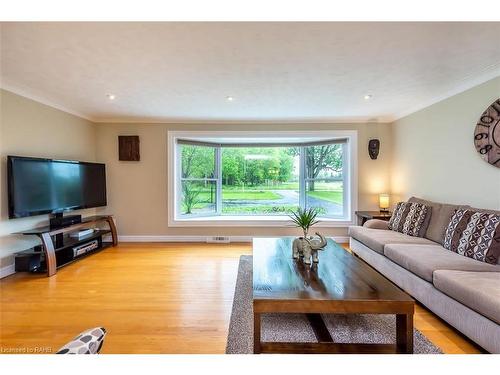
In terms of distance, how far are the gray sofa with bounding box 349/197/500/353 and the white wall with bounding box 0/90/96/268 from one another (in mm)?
4449

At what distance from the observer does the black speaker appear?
4773 millimetres

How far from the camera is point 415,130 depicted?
407 cm

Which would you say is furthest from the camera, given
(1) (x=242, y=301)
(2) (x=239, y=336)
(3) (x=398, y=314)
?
(1) (x=242, y=301)

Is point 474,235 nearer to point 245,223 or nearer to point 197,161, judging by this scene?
point 245,223

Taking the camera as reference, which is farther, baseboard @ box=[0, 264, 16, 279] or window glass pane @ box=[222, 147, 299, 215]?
window glass pane @ box=[222, 147, 299, 215]

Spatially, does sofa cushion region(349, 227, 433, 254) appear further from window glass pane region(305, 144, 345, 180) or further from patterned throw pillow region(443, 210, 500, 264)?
window glass pane region(305, 144, 345, 180)

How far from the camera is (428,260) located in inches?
91.6

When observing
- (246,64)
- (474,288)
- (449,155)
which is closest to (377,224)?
(449,155)

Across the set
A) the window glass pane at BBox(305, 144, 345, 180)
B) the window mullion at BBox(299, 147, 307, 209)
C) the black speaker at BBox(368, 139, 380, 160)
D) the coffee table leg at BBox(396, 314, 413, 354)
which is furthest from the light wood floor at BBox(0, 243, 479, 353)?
the black speaker at BBox(368, 139, 380, 160)

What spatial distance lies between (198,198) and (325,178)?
2600 mm
